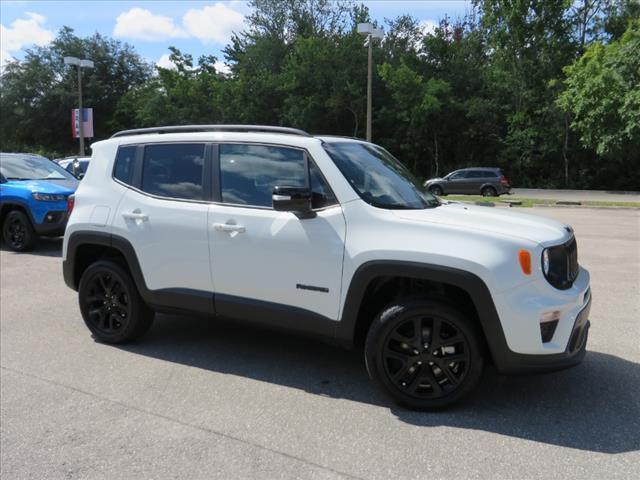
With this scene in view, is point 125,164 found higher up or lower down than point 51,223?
higher up

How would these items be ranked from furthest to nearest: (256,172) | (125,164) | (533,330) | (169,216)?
(125,164), (169,216), (256,172), (533,330)

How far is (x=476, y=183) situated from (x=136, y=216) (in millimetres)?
24846

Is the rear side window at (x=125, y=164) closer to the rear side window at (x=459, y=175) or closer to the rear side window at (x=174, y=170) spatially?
the rear side window at (x=174, y=170)

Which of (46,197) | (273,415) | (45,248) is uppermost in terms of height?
(46,197)

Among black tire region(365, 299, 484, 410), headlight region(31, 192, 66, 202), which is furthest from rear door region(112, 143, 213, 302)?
headlight region(31, 192, 66, 202)

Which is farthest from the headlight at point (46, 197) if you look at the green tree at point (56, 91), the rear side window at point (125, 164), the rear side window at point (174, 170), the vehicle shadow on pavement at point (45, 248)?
the green tree at point (56, 91)

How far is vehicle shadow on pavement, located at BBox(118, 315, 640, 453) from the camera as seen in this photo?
3.36 m

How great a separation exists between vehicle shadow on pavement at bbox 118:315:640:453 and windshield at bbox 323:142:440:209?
53.2 inches

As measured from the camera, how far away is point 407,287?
3822 millimetres

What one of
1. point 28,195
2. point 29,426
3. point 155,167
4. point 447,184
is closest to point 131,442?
point 29,426

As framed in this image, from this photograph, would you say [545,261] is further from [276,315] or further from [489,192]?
[489,192]

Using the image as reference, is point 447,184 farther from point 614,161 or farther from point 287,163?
point 287,163

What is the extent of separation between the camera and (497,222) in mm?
3682

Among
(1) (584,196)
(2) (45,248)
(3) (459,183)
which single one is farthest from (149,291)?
(1) (584,196)
